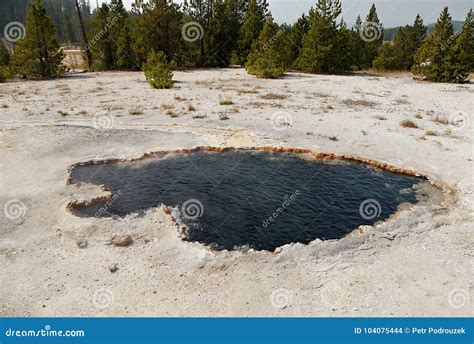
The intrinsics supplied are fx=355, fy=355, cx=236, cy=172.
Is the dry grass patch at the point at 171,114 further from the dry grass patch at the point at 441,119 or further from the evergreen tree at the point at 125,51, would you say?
the evergreen tree at the point at 125,51

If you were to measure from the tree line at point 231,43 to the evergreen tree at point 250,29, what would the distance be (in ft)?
0.42

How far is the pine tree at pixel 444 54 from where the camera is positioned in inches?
1406

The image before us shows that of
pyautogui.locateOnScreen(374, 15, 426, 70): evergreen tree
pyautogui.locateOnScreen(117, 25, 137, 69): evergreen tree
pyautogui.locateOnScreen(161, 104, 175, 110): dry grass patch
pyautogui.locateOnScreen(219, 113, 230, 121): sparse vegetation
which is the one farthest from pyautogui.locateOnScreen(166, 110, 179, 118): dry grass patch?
pyautogui.locateOnScreen(374, 15, 426, 70): evergreen tree

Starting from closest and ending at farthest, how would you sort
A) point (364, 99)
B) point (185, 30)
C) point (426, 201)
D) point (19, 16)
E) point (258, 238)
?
point (258, 238)
point (426, 201)
point (364, 99)
point (185, 30)
point (19, 16)

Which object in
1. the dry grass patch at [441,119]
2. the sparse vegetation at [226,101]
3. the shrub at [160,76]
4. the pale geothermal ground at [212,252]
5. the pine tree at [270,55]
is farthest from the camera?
the pine tree at [270,55]

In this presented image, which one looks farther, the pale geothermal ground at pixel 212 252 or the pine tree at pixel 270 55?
the pine tree at pixel 270 55

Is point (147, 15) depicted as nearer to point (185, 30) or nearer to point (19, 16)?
point (185, 30)

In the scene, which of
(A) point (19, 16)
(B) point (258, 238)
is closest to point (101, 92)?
(B) point (258, 238)

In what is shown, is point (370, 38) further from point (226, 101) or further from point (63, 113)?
point (63, 113)

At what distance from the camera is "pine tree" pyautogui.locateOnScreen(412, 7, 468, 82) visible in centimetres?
3572

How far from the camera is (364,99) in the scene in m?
27.4

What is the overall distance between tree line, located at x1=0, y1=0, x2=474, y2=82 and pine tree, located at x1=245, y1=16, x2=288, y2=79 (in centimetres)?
10

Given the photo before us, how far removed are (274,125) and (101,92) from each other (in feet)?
53.6

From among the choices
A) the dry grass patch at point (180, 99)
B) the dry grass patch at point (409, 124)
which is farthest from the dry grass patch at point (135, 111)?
the dry grass patch at point (409, 124)
